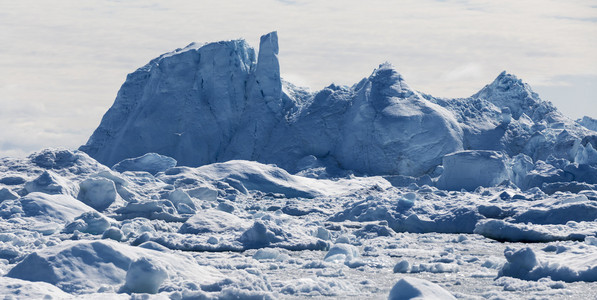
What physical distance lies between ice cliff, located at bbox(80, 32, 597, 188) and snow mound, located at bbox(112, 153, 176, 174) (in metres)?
4.17

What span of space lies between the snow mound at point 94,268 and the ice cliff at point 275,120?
20972 mm

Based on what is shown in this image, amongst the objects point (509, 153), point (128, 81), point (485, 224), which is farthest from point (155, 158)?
point (485, 224)

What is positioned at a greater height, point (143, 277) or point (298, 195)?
point (143, 277)

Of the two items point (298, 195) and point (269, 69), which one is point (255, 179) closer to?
point (298, 195)

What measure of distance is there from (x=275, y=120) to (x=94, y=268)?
2416 cm

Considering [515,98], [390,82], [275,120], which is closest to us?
[390,82]

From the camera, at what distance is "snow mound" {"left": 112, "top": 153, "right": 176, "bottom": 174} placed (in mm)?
25234

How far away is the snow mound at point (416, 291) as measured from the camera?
556cm

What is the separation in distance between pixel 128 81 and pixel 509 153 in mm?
15220

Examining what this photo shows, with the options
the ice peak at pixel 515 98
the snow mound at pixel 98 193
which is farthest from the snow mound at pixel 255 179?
the ice peak at pixel 515 98

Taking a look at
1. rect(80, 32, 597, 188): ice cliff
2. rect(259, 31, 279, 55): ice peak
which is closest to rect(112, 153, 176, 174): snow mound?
rect(80, 32, 597, 188): ice cliff

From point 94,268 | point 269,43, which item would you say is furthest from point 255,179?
point 94,268

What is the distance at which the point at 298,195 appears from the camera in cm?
2217

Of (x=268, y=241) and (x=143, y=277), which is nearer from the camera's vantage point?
(x=143, y=277)
